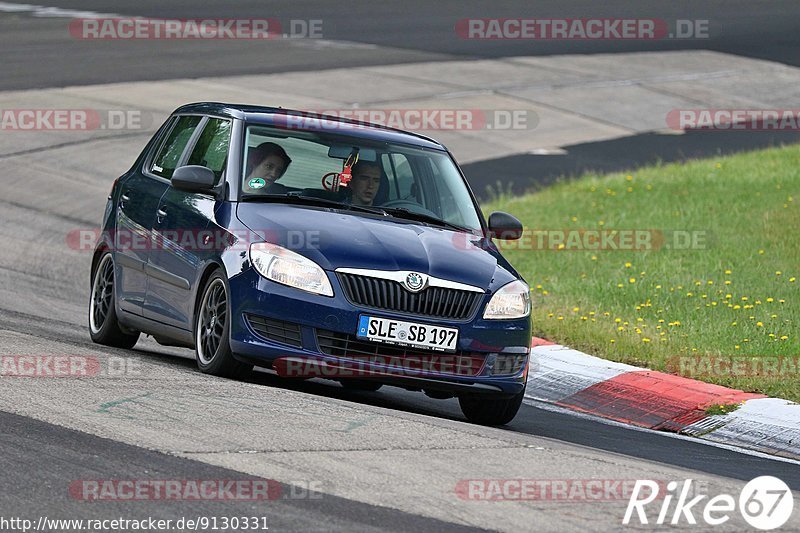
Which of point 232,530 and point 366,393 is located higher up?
point 232,530

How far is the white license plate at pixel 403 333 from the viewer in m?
8.57

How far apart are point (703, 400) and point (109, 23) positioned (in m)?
23.3

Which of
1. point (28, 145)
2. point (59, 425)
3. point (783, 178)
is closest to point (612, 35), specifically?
point (783, 178)

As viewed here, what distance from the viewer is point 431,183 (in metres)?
10.1

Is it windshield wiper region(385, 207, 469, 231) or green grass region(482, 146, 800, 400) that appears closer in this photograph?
windshield wiper region(385, 207, 469, 231)

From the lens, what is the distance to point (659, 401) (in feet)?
34.1

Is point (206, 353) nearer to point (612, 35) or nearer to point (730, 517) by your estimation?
point (730, 517)

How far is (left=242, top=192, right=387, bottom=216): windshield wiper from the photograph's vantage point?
30.8 ft

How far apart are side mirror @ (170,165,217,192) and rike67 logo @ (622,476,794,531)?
3.68m
